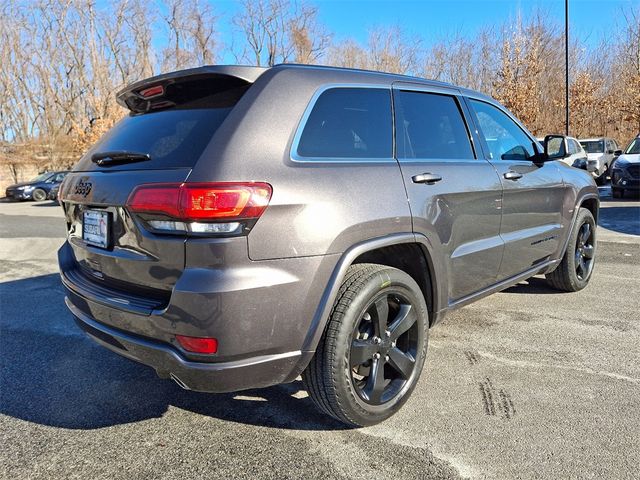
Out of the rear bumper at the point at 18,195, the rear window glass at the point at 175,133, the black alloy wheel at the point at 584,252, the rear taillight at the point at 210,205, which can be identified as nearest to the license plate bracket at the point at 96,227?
the rear window glass at the point at 175,133

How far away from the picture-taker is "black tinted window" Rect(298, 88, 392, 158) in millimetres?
2387

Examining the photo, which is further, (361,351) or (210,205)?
(361,351)

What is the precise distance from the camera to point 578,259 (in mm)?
4883

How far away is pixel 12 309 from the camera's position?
4.89 metres

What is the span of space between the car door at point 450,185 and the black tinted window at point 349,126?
0.39 ft

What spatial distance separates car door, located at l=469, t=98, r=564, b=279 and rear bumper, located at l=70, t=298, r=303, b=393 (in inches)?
82.4

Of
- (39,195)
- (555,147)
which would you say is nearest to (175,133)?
(555,147)

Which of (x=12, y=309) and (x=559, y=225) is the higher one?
(x=559, y=225)

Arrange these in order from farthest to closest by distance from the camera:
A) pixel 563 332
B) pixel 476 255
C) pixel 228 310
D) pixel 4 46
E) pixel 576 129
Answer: pixel 4 46 → pixel 576 129 → pixel 563 332 → pixel 476 255 → pixel 228 310

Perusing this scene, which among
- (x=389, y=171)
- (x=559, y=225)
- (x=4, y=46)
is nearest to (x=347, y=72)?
(x=389, y=171)

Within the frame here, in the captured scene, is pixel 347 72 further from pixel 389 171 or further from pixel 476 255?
pixel 476 255

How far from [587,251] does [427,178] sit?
10.5 feet

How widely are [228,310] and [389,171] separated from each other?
1.19 m

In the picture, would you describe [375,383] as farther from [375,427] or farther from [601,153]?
[601,153]
